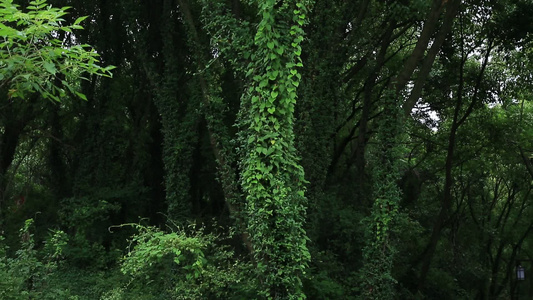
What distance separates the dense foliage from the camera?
24.5 feet

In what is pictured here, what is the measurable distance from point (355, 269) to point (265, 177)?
20.9ft

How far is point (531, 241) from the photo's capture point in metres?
24.5

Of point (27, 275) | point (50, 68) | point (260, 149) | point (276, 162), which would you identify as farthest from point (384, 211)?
point (50, 68)

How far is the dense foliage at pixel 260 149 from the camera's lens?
7.45m

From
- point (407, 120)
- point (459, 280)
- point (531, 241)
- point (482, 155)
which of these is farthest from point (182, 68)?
point (531, 241)

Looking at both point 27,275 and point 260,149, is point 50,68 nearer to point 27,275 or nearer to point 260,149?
point 260,149

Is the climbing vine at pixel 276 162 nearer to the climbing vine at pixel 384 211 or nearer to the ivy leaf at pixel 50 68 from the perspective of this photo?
the climbing vine at pixel 384 211

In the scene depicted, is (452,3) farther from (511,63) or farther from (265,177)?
(511,63)

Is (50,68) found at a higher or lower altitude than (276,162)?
lower

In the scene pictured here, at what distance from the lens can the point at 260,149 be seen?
7.23 m

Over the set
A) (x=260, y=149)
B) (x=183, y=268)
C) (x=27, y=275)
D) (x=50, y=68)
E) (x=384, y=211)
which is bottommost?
(x=27, y=275)

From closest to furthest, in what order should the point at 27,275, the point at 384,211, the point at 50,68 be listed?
the point at 50,68 → the point at 27,275 → the point at 384,211

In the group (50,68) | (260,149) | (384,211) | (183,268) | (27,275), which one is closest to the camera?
(50,68)

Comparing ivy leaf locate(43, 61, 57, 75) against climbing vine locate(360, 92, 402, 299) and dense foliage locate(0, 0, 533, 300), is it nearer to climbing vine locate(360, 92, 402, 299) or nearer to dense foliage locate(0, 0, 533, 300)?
dense foliage locate(0, 0, 533, 300)
